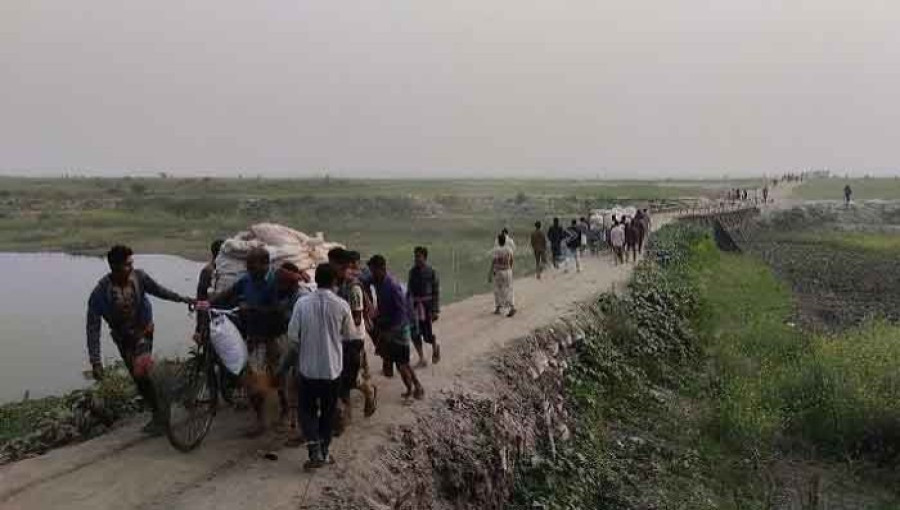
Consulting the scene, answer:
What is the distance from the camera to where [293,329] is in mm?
7297

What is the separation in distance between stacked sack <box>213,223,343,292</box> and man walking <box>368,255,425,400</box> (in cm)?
60

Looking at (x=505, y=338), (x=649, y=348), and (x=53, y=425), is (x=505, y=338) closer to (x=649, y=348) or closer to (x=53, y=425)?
(x=649, y=348)

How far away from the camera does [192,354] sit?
8.45 metres

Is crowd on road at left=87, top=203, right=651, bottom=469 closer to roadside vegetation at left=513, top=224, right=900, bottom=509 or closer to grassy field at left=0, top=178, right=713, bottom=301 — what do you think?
roadside vegetation at left=513, top=224, right=900, bottom=509

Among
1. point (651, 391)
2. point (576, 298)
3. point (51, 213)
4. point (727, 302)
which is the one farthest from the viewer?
point (51, 213)

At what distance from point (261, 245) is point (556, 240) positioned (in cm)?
1453

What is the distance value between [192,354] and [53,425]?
1.88m

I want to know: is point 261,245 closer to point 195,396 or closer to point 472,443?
point 195,396

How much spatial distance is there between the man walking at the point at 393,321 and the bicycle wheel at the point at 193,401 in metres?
2.13

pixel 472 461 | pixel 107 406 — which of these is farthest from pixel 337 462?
pixel 107 406

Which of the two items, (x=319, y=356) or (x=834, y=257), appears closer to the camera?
(x=319, y=356)

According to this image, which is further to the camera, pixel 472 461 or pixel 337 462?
pixel 472 461

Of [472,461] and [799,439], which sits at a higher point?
[472,461]

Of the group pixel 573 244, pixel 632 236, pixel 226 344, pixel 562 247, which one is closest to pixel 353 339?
pixel 226 344
